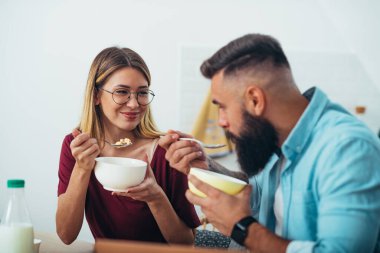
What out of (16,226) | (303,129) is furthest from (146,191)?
(303,129)

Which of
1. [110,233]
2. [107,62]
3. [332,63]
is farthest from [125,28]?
[110,233]

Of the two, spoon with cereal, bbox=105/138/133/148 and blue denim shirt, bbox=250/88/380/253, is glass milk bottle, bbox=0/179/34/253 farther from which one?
blue denim shirt, bbox=250/88/380/253

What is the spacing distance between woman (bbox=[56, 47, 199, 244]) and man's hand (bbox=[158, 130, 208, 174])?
0.40 feet

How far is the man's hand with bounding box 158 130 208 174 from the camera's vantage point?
1366mm

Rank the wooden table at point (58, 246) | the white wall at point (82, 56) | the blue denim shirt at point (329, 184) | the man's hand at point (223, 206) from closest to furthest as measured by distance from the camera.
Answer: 1. the blue denim shirt at point (329, 184)
2. the man's hand at point (223, 206)
3. the wooden table at point (58, 246)
4. the white wall at point (82, 56)

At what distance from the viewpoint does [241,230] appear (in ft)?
3.37

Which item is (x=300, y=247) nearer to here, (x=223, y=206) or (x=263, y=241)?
(x=263, y=241)

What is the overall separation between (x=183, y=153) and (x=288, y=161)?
13.1 inches

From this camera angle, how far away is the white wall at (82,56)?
335cm

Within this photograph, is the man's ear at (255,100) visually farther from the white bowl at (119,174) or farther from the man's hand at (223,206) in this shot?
the white bowl at (119,174)

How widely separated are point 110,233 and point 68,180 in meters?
0.23

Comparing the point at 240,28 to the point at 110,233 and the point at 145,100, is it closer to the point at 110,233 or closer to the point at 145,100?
the point at 145,100

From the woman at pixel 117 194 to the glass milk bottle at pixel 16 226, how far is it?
0.31m

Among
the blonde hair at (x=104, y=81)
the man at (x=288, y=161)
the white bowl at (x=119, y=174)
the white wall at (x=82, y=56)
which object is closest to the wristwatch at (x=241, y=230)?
the man at (x=288, y=161)
